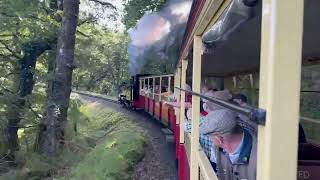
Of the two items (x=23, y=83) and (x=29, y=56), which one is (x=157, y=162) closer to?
(x=23, y=83)

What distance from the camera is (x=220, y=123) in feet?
7.69

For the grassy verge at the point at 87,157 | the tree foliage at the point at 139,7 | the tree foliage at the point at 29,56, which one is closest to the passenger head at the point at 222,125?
the grassy verge at the point at 87,157

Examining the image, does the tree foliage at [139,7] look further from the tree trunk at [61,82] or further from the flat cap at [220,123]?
the flat cap at [220,123]

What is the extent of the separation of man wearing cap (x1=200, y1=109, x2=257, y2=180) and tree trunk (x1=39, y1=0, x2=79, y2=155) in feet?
38.9

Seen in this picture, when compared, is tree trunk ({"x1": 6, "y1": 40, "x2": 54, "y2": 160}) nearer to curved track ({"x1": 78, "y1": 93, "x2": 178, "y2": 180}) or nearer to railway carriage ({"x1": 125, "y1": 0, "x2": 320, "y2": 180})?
curved track ({"x1": 78, "y1": 93, "x2": 178, "y2": 180})

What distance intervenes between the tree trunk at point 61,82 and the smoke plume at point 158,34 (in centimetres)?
524

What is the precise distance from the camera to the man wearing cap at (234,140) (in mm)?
2328

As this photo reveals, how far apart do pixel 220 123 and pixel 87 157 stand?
10638mm

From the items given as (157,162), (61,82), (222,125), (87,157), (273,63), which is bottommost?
(87,157)

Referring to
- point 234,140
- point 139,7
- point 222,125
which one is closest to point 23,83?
point 139,7

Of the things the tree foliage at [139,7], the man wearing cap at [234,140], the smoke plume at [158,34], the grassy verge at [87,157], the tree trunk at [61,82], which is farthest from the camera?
the tree foliage at [139,7]

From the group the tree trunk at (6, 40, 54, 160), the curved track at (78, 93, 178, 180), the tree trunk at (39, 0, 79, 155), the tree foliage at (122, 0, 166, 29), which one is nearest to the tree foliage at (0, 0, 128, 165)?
the tree trunk at (6, 40, 54, 160)

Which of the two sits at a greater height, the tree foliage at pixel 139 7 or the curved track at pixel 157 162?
the tree foliage at pixel 139 7

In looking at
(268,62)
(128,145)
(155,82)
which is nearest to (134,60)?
(155,82)
